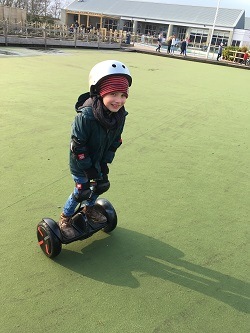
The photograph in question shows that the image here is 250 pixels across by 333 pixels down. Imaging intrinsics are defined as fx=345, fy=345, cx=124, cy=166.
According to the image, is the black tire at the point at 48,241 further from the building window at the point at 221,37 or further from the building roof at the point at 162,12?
the building roof at the point at 162,12

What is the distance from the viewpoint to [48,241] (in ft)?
8.66

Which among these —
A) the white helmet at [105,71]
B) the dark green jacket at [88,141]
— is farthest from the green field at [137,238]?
the white helmet at [105,71]

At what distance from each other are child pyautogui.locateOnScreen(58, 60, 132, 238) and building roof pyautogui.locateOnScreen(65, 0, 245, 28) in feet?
138

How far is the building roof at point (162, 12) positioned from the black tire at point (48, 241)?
42.4 m

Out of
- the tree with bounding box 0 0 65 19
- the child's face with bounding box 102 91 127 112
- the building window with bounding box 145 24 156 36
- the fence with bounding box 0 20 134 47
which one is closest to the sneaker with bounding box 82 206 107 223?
the child's face with bounding box 102 91 127 112

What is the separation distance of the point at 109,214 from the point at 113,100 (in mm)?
1082

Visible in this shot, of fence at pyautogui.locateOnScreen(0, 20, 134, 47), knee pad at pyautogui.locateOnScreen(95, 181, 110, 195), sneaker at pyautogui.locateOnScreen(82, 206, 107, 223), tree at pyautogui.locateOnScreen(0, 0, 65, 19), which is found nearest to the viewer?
knee pad at pyautogui.locateOnScreen(95, 181, 110, 195)

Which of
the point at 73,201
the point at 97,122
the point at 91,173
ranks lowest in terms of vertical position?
the point at 73,201

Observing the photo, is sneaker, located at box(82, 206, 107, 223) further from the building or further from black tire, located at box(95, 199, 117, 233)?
the building

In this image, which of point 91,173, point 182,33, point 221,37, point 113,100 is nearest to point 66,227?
point 91,173

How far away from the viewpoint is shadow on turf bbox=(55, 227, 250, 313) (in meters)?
2.59

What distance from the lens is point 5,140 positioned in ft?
16.1

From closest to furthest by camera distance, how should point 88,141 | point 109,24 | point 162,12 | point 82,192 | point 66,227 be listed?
point 88,141
point 82,192
point 66,227
point 109,24
point 162,12

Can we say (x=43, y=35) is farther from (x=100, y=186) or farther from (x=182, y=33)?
(x=182, y=33)
